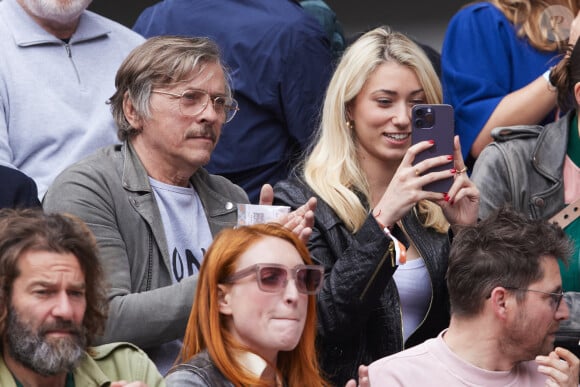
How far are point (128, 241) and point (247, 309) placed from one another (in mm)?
806

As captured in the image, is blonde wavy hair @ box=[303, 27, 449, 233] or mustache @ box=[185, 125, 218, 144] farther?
blonde wavy hair @ box=[303, 27, 449, 233]

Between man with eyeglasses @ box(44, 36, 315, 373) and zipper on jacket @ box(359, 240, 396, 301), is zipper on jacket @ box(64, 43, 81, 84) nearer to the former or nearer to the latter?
man with eyeglasses @ box(44, 36, 315, 373)

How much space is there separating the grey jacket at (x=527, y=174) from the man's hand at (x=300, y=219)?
1007mm

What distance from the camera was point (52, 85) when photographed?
19.6 feet

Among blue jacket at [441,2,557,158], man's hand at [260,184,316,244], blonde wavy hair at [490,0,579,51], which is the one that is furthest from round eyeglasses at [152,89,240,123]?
blonde wavy hair at [490,0,579,51]

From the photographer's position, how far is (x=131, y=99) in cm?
544

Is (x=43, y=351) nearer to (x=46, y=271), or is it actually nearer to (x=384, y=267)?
(x=46, y=271)

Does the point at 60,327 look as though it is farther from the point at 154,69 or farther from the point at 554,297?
the point at 554,297

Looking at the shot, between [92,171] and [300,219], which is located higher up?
[300,219]

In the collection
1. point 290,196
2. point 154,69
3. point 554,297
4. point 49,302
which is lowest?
point 290,196

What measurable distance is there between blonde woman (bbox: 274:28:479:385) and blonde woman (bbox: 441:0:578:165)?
61cm

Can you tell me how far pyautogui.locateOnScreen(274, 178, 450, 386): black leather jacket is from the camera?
5168 millimetres

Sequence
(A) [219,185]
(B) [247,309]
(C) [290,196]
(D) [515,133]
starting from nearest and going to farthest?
(B) [247,309] < (C) [290,196] < (A) [219,185] < (D) [515,133]

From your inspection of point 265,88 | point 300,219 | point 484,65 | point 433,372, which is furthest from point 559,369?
point 265,88
